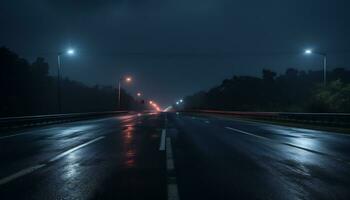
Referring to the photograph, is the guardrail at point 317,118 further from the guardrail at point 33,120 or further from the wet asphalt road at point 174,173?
the guardrail at point 33,120

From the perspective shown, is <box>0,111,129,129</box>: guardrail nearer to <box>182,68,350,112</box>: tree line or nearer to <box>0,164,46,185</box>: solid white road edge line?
<box>0,164,46,185</box>: solid white road edge line

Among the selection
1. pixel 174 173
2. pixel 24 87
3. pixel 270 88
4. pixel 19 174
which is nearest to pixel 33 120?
pixel 19 174

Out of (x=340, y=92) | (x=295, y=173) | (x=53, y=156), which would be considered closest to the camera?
(x=295, y=173)

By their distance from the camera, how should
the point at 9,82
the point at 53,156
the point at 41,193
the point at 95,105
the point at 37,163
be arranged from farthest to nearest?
the point at 95,105
the point at 9,82
the point at 53,156
the point at 37,163
the point at 41,193

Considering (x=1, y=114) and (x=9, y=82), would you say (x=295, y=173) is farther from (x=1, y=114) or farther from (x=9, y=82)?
(x=9, y=82)

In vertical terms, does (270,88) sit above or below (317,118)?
above

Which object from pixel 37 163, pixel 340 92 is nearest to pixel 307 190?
pixel 37 163

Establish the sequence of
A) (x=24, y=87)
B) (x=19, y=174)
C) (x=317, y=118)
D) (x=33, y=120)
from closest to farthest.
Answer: (x=19, y=174) < (x=33, y=120) < (x=317, y=118) < (x=24, y=87)

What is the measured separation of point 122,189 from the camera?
248 inches

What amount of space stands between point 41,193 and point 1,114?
51.5 metres

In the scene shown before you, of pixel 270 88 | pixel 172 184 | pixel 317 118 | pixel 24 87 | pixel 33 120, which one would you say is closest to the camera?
pixel 172 184

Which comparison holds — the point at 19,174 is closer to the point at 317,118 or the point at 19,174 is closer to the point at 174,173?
the point at 174,173

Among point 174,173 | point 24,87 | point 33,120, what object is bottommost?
point 174,173

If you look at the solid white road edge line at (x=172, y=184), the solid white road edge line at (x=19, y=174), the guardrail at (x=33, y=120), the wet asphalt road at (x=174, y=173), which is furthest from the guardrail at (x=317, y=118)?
the guardrail at (x=33, y=120)
